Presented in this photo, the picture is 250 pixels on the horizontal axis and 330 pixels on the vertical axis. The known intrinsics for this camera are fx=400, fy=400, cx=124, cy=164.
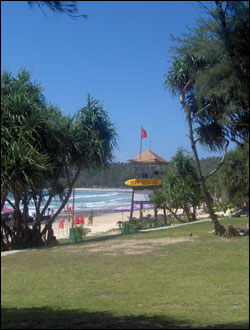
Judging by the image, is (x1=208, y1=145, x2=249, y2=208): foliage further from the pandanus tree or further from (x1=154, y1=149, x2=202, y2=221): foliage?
the pandanus tree

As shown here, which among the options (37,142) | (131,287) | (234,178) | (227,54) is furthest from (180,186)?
(227,54)

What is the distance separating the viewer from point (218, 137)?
10578mm

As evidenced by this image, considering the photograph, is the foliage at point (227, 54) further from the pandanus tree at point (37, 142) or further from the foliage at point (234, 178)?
the foliage at point (234, 178)

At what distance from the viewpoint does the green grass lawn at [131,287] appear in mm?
4684

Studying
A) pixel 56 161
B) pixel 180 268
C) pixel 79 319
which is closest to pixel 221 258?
pixel 180 268

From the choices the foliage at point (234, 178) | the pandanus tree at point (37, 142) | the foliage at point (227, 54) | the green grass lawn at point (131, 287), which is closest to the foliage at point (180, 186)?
the foliage at point (234, 178)

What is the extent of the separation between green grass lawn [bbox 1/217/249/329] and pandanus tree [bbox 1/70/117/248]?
2.30 m

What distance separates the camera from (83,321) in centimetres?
462

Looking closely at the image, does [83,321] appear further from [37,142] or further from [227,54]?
[37,142]

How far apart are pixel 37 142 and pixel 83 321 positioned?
8640 millimetres

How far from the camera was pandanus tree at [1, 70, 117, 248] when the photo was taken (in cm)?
1073

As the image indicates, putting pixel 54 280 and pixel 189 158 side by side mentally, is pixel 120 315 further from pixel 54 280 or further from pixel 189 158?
pixel 189 158

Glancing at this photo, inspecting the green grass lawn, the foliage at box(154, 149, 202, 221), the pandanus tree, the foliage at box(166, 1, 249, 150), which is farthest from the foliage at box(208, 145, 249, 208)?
the foliage at box(166, 1, 249, 150)

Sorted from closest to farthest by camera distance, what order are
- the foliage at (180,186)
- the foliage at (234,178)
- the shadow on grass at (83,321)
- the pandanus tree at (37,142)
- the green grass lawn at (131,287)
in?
the shadow on grass at (83,321) → the green grass lawn at (131,287) → the pandanus tree at (37,142) → the foliage at (234,178) → the foliage at (180,186)
